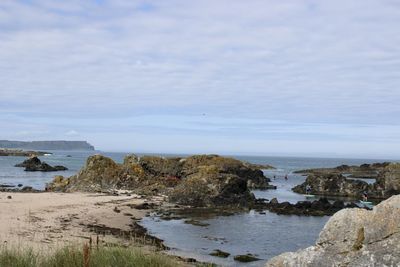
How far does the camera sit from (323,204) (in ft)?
125

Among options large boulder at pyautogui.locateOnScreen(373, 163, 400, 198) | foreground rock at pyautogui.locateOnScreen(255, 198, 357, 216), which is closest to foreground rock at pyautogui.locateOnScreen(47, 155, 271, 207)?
foreground rock at pyautogui.locateOnScreen(255, 198, 357, 216)

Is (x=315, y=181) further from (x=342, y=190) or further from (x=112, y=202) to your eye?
(x=112, y=202)

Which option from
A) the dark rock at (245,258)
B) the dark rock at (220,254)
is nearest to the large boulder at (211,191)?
the dark rock at (220,254)

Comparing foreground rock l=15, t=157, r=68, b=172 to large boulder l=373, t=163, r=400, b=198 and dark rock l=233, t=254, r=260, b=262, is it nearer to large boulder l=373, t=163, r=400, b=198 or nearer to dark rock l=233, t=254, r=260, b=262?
large boulder l=373, t=163, r=400, b=198

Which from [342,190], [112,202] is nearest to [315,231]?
[112,202]

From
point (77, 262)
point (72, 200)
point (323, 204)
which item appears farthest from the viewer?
point (323, 204)

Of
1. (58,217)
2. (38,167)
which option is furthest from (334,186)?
(38,167)

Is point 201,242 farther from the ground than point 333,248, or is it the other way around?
point 333,248

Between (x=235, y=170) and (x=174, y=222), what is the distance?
30798mm

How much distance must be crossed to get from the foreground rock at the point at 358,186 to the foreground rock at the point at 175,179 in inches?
291

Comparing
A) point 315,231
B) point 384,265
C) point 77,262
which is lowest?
point 315,231

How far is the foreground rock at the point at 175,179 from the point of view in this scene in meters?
38.7

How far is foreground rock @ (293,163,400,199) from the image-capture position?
50719 mm

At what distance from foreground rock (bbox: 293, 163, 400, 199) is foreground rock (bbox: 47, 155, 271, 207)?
738cm
